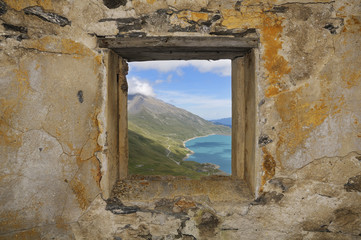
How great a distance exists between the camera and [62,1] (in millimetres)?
1686

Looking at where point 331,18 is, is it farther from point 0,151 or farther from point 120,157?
point 0,151

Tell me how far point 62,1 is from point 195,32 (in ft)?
3.63

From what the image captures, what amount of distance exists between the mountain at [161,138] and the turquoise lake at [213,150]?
4.49 metres

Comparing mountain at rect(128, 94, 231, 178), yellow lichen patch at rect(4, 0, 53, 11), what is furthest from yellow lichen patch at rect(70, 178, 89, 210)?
mountain at rect(128, 94, 231, 178)

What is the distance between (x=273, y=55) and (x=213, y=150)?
3631 inches

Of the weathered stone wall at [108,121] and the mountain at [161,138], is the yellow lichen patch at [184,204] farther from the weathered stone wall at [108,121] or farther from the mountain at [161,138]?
the mountain at [161,138]

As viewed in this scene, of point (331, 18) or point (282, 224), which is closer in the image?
point (331, 18)

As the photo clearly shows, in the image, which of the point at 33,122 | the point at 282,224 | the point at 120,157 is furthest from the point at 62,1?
the point at 282,224

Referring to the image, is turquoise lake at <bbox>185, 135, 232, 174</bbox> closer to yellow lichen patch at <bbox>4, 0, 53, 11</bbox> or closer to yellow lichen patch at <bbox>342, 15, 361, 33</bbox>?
yellow lichen patch at <bbox>342, 15, 361, 33</bbox>

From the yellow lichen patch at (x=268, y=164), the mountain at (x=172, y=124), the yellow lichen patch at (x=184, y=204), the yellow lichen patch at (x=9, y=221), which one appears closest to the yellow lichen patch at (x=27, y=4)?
the yellow lichen patch at (x=9, y=221)

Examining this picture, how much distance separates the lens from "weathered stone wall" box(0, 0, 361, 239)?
5.53 feet

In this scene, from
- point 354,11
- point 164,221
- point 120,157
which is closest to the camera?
point 354,11

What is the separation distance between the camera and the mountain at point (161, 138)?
41406 mm

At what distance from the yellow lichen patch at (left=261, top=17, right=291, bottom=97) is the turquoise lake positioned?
62.1 m
